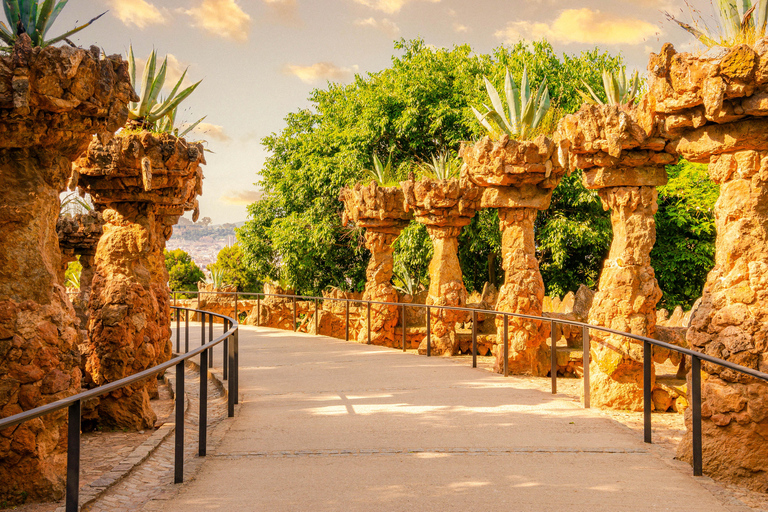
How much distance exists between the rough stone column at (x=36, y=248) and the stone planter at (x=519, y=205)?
7.03 m

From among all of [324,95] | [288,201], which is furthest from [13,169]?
[324,95]

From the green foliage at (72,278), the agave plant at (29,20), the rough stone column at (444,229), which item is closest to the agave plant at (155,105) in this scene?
the agave plant at (29,20)

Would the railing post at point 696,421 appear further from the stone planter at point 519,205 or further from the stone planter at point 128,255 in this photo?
the stone planter at point 519,205

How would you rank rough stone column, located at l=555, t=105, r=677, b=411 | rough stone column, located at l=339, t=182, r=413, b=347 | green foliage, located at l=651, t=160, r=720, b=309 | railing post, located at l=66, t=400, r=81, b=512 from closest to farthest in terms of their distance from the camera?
railing post, located at l=66, t=400, r=81, b=512, rough stone column, located at l=555, t=105, r=677, b=411, rough stone column, located at l=339, t=182, r=413, b=347, green foliage, located at l=651, t=160, r=720, b=309

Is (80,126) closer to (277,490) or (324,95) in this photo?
(277,490)

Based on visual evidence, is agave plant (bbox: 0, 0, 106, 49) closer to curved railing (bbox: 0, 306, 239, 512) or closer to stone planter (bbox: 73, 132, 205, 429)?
stone planter (bbox: 73, 132, 205, 429)

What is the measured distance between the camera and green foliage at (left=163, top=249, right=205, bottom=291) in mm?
37656

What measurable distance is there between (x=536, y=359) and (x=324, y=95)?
1733cm

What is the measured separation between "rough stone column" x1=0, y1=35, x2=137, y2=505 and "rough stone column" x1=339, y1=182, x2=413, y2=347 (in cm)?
985

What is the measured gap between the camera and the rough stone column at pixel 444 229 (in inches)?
509

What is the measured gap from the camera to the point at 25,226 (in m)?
4.90

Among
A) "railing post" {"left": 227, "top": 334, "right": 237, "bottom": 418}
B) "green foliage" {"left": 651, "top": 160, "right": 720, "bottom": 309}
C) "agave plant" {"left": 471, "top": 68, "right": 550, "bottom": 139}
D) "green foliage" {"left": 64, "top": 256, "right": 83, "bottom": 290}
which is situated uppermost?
"agave plant" {"left": 471, "top": 68, "right": 550, "bottom": 139}

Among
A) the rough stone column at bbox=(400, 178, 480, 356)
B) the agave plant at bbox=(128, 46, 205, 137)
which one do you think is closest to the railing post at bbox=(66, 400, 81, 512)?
the agave plant at bbox=(128, 46, 205, 137)

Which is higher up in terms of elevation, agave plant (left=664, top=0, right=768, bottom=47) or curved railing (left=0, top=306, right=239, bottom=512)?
agave plant (left=664, top=0, right=768, bottom=47)
